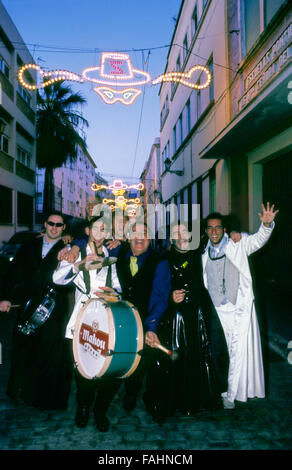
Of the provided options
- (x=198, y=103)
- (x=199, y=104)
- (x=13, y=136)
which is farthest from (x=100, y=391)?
(x=13, y=136)

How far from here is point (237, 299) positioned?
365 cm

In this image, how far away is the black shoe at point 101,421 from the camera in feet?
10.2

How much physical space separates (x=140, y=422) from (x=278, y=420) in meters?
1.29

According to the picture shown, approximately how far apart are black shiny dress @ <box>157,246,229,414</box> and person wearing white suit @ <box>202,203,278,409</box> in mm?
324

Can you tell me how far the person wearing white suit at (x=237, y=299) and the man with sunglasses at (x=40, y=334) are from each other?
5.26 feet

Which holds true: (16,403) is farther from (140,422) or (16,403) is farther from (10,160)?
(10,160)

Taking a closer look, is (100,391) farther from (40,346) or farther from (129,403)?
(40,346)

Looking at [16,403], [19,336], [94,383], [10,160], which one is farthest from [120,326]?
[10,160]

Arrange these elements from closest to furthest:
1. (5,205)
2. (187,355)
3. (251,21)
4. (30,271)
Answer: (187,355), (30,271), (251,21), (5,205)

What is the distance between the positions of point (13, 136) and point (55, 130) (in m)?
4.58

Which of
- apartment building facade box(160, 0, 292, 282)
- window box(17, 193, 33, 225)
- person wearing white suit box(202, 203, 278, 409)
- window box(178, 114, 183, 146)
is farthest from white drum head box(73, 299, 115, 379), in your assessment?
window box(17, 193, 33, 225)

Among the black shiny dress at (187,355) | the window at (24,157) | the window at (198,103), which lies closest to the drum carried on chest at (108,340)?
the black shiny dress at (187,355)

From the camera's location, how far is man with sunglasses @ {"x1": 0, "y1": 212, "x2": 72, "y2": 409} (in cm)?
346

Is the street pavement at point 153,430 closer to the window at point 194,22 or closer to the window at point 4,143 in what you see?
the window at point 194,22
